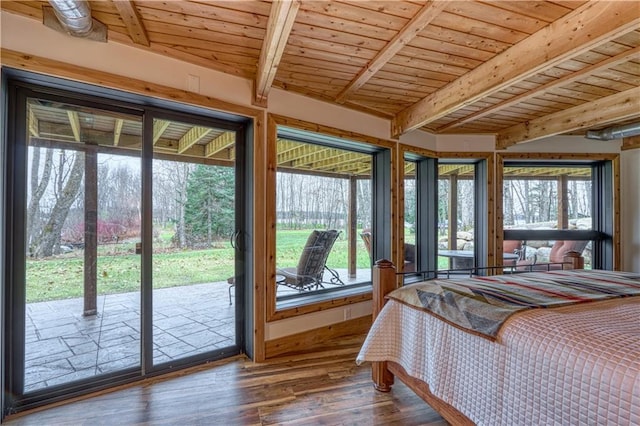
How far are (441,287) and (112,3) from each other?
2593 millimetres

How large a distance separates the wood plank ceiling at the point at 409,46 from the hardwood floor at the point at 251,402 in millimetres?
2263

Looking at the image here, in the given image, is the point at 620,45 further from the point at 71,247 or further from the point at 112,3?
the point at 71,247

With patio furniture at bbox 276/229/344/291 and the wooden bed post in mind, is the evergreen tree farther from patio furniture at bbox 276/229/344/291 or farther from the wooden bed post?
the wooden bed post

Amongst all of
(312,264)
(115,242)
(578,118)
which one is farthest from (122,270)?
(578,118)

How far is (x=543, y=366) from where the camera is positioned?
114 centimetres

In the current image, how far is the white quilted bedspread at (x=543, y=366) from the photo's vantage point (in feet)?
3.23

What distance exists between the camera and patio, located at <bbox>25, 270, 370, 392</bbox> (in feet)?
6.68

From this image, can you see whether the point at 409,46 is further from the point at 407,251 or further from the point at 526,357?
the point at 407,251

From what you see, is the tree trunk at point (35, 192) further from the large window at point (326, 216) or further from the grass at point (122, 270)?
the large window at point (326, 216)

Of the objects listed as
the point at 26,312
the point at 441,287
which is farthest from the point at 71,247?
the point at 441,287

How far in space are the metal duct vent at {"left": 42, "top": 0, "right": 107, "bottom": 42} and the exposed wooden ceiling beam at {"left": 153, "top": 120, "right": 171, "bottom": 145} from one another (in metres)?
0.60

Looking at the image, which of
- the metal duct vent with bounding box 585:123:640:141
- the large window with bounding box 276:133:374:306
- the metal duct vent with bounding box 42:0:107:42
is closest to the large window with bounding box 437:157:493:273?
the large window with bounding box 276:133:374:306

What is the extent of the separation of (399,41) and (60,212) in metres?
2.58

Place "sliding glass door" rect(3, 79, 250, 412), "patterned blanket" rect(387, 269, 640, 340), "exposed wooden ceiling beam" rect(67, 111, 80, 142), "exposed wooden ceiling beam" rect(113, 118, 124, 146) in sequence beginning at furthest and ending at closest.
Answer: "exposed wooden ceiling beam" rect(113, 118, 124, 146)
"exposed wooden ceiling beam" rect(67, 111, 80, 142)
"sliding glass door" rect(3, 79, 250, 412)
"patterned blanket" rect(387, 269, 640, 340)
